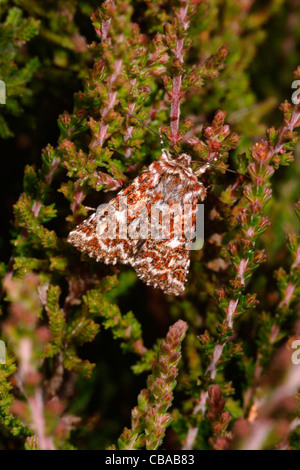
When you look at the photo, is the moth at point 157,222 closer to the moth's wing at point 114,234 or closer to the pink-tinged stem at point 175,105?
the moth's wing at point 114,234

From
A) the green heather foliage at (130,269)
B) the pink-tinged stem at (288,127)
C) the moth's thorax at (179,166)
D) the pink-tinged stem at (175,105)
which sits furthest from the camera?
the moth's thorax at (179,166)

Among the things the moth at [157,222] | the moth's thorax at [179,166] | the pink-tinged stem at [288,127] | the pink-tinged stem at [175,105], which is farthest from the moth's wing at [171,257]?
the pink-tinged stem at [288,127]

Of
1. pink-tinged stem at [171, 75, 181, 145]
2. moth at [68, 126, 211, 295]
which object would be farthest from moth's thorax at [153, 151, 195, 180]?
pink-tinged stem at [171, 75, 181, 145]

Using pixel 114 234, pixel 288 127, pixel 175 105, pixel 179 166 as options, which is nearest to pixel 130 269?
pixel 114 234

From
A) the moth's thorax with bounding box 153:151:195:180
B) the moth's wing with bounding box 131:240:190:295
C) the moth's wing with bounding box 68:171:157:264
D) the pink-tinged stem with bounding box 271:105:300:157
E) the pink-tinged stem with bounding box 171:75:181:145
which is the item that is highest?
the pink-tinged stem with bounding box 171:75:181:145

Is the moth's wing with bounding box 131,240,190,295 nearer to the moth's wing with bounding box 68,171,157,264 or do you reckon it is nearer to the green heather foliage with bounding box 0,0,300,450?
the moth's wing with bounding box 68,171,157,264

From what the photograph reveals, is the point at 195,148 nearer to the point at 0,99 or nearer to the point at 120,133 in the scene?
the point at 120,133

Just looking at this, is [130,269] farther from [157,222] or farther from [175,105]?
[175,105]
